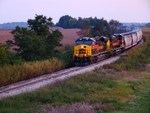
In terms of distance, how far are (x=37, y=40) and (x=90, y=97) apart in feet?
60.4

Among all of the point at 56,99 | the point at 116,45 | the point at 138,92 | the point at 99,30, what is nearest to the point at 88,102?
the point at 56,99

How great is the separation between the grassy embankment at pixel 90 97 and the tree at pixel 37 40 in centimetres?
1023

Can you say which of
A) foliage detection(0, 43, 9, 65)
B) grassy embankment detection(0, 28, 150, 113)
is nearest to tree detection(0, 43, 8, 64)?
foliage detection(0, 43, 9, 65)

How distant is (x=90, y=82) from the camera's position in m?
23.9

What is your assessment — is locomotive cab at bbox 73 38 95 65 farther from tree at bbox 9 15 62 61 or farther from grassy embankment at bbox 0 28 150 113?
grassy embankment at bbox 0 28 150 113

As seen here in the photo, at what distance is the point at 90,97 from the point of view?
18.8 metres

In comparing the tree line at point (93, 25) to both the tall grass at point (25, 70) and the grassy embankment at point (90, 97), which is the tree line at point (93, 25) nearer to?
the tall grass at point (25, 70)

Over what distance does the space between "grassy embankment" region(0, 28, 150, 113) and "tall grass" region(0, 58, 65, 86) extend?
5.25 m

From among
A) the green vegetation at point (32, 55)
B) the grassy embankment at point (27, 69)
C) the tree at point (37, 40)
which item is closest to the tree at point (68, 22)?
the tree at point (37, 40)

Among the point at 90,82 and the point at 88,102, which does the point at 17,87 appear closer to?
the point at 90,82

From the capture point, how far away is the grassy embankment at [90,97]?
655 inches

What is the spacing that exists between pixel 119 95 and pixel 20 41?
56.0 feet

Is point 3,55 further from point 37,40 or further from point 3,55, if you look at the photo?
point 37,40

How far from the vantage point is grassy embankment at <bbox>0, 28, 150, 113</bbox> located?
16.6m
